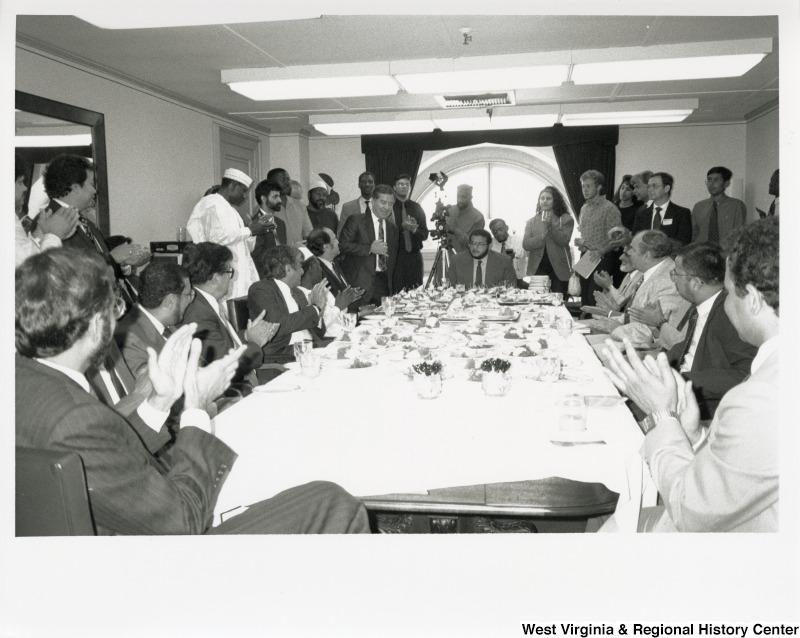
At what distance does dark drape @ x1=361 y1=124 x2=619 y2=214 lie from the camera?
9.16 m

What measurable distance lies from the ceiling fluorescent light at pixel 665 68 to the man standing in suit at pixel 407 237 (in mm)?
2365

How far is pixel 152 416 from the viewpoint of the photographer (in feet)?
5.73

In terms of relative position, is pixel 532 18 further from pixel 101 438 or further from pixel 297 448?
pixel 101 438

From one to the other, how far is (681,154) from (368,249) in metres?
5.24

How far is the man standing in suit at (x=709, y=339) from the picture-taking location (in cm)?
247

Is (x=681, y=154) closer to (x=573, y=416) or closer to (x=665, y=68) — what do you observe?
(x=665, y=68)

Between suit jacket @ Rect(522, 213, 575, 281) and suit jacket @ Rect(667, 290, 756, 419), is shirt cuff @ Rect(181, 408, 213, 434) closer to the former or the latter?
suit jacket @ Rect(667, 290, 756, 419)

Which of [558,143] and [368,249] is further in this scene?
[558,143]

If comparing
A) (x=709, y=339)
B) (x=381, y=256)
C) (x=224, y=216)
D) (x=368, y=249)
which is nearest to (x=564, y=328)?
(x=709, y=339)

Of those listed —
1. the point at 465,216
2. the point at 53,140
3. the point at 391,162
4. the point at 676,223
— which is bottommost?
the point at 676,223

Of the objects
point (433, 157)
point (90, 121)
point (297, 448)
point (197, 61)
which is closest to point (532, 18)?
point (197, 61)

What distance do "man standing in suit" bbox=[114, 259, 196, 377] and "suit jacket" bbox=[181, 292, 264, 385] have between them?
41 cm

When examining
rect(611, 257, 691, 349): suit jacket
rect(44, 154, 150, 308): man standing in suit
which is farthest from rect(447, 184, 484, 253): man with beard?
rect(44, 154, 150, 308): man standing in suit

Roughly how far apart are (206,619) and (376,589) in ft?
1.40
